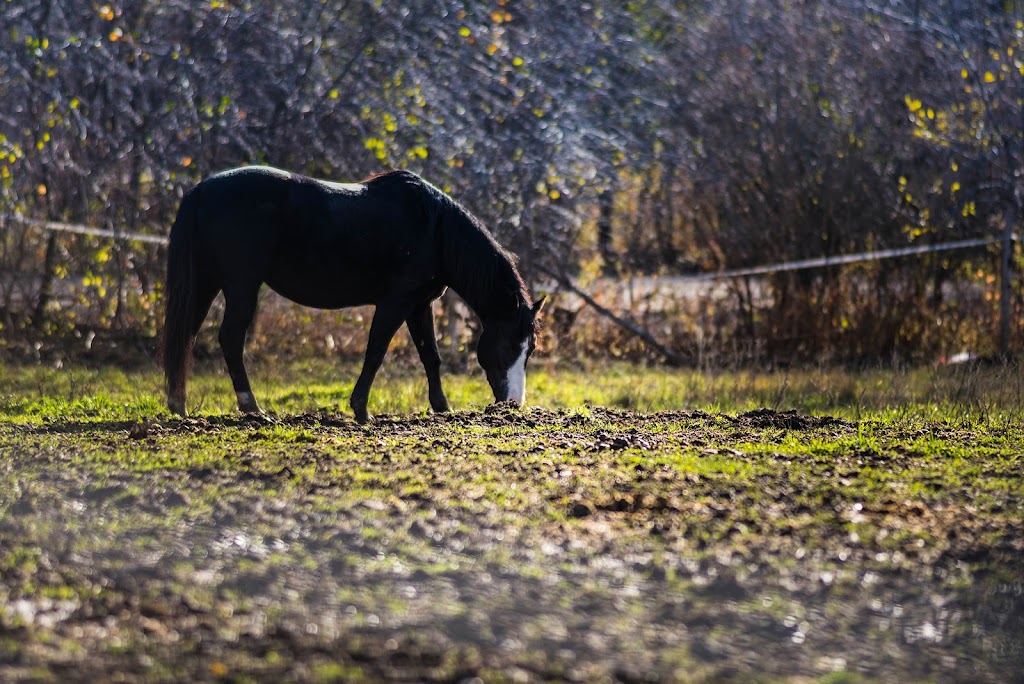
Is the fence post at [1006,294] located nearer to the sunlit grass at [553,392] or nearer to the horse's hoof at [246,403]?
the sunlit grass at [553,392]

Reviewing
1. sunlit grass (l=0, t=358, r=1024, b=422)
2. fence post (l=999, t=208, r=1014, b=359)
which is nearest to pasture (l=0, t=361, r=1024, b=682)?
sunlit grass (l=0, t=358, r=1024, b=422)

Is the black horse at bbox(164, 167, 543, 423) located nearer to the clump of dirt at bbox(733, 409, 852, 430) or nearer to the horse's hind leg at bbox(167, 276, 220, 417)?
the horse's hind leg at bbox(167, 276, 220, 417)

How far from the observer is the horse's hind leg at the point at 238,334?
27.5ft

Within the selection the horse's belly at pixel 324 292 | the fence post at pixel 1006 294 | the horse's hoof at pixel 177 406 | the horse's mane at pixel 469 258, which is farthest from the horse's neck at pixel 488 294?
the fence post at pixel 1006 294

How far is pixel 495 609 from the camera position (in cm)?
418

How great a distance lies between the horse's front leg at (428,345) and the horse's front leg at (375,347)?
14.6 inches

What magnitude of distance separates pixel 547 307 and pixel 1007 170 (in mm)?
5355

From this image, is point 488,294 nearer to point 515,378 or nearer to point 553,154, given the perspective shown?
point 515,378

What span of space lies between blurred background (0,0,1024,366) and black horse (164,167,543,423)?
4.29 m

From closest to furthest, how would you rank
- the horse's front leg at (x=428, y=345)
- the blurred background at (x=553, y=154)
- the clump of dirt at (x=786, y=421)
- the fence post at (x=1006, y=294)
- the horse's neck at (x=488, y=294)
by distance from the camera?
the clump of dirt at (x=786, y=421), the horse's neck at (x=488, y=294), the horse's front leg at (x=428, y=345), the blurred background at (x=553, y=154), the fence post at (x=1006, y=294)

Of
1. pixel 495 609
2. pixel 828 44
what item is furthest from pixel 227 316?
pixel 828 44

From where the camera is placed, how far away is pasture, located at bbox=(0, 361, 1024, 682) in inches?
148

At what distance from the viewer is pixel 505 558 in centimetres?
479

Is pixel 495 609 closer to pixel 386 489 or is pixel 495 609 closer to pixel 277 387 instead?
pixel 386 489
